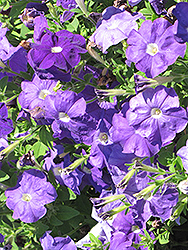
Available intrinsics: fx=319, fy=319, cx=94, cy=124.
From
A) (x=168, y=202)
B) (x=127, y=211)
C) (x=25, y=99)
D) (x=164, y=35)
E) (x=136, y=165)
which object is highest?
(x=164, y=35)

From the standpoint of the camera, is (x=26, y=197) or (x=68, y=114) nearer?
(x=68, y=114)

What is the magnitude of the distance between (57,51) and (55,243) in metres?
1.12

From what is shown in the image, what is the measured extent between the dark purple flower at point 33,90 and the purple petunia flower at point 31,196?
16.5 inches

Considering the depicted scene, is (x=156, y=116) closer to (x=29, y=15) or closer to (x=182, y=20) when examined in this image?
(x=182, y=20)

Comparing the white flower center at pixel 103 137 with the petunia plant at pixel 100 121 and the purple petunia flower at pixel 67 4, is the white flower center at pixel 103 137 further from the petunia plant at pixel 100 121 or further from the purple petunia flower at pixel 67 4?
the purple petunia flower at pixel 67 4

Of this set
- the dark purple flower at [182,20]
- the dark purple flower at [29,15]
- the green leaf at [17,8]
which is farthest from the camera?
the green leaf at [17,8]

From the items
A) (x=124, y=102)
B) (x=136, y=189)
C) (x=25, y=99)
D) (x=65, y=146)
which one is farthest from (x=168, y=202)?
(x=25, y=99)

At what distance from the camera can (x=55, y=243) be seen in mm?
1911

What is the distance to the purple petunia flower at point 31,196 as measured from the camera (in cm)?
189

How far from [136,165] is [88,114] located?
0.51 metres

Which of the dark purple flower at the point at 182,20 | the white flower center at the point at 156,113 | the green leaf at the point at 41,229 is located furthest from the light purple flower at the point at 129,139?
the green leaf at the point at 41,229

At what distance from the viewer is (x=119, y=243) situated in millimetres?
1693

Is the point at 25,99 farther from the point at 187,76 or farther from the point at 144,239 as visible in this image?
the point at 144,239

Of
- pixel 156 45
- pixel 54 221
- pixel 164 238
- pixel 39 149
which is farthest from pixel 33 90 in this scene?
pixel 164 238
